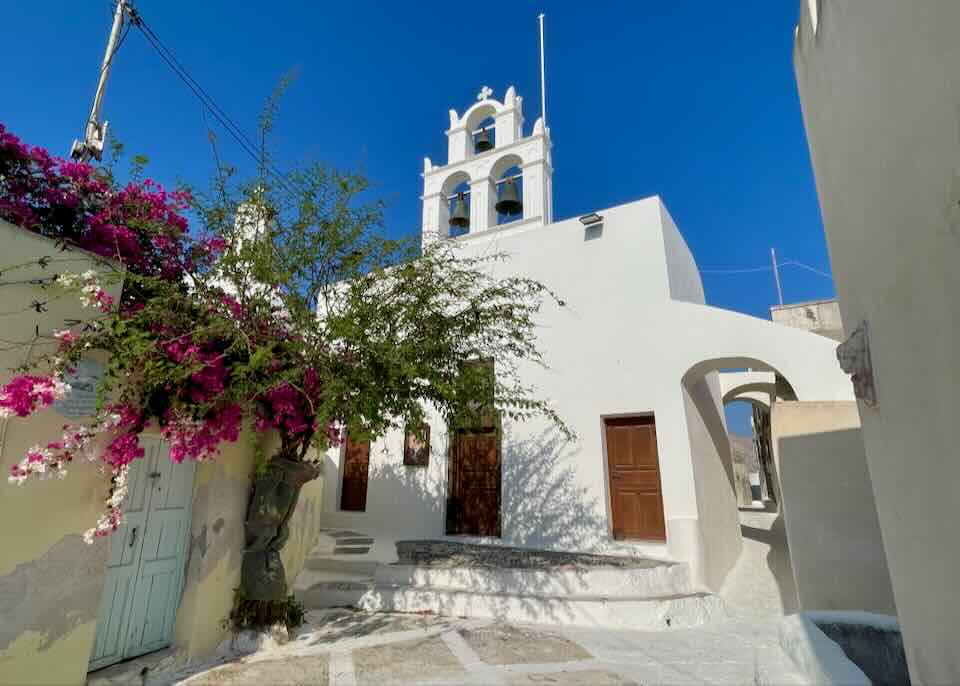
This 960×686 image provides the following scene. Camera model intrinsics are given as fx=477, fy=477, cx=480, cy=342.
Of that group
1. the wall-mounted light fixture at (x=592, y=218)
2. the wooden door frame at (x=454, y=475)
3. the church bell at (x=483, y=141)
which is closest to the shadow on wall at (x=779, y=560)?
the wooden door frame at (x=454, y=475)

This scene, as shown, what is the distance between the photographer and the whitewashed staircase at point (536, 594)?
16.2 feet

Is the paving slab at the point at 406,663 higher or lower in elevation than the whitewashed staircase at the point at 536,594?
lower

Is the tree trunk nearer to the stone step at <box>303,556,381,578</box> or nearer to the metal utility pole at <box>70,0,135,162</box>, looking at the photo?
the stone step at <box>303,556,381,578</box>

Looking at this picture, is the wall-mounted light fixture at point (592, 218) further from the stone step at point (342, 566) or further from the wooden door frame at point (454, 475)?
the stone step at point (342, 566)

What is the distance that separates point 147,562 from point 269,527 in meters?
0.94

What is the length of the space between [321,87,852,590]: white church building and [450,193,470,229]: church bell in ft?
1.88

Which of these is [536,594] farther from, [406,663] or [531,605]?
[406,663]

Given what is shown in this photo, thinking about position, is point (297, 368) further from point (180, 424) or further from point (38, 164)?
point (38, 164)

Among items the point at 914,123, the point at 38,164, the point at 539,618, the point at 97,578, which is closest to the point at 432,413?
the point at 539,618

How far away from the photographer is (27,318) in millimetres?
3164

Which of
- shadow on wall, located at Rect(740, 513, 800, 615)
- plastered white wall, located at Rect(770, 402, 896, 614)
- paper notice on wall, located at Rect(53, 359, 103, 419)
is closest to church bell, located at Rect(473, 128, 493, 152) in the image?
plastered white wall, located at Rect(770, 402, 896, 614)

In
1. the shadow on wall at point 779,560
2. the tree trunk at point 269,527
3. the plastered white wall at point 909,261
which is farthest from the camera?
the shadow on wall at point 779,560

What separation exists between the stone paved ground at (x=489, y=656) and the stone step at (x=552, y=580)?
496 millimetres

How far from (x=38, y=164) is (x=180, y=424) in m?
2.45
